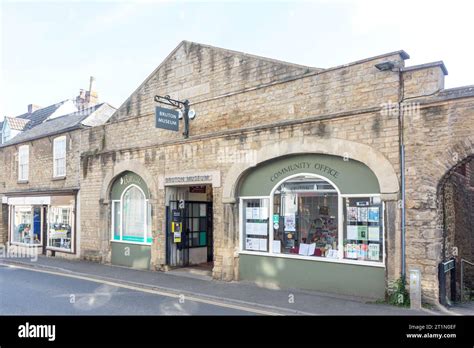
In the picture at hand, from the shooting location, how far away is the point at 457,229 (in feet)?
35.6

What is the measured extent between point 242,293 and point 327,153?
12.2 feet

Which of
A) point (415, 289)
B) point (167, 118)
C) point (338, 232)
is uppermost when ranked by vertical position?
point (167, 118)

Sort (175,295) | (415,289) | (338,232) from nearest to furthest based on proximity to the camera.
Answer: (415,289) < (338,232) < (175,295)

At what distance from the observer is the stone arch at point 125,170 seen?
12922 mm

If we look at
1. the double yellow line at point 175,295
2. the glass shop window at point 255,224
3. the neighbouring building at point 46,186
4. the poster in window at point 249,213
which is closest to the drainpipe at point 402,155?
the double yellow line at point 175,295

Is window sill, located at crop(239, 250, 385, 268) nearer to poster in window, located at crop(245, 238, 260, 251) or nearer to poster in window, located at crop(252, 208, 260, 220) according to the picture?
poster in window, located at crop(245, 238, 260, 251)

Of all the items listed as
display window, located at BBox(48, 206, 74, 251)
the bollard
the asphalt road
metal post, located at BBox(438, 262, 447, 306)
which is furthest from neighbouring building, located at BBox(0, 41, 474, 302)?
display window, located at BBox(48, 206, 74, 251)

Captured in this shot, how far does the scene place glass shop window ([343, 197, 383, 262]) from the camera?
855 centimetres

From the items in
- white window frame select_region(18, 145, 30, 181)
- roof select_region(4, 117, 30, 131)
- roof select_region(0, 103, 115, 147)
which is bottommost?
white window frame select_region(18, 145, 30, 181)

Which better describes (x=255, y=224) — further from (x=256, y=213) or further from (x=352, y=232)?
(x=352, y=232)

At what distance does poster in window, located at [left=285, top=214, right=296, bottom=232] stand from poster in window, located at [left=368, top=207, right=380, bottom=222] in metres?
1.92

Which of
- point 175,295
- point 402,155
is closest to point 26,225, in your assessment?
point 175,295

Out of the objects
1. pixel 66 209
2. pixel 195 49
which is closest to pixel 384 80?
pixel 195 49

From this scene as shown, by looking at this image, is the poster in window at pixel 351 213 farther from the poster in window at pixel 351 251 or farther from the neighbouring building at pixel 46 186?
the neighbouring building at pixel 46 186
